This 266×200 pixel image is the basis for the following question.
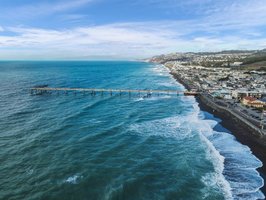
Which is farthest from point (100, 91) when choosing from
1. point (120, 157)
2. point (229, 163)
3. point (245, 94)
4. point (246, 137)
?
point (229, 163)

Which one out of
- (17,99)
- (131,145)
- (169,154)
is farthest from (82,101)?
(169,154)

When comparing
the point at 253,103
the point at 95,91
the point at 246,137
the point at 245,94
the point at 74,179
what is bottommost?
the point at 246,137

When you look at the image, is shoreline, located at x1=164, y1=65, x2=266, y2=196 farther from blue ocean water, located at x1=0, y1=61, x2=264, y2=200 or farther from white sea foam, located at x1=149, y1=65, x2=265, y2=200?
blue ocean water, located at x1=0, y1=61, x2=264, y2=200

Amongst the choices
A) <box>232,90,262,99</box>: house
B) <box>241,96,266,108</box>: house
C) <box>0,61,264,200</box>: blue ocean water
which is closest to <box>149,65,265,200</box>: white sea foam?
<box>0,61,264,200</box>: blue ocean water

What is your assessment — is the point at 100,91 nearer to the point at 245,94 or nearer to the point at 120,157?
the point at 245,94

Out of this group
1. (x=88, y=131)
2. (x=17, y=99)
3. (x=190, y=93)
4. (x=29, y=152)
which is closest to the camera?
(x=29, y=152)

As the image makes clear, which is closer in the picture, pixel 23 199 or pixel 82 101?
pixel 23 199

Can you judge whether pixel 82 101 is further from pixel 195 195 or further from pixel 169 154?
pixel 195 195

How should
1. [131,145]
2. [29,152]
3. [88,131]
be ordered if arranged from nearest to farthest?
1. [29,152]
2. [131,145]
3. [88,131]

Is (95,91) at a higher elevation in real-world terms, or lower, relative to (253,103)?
lower
